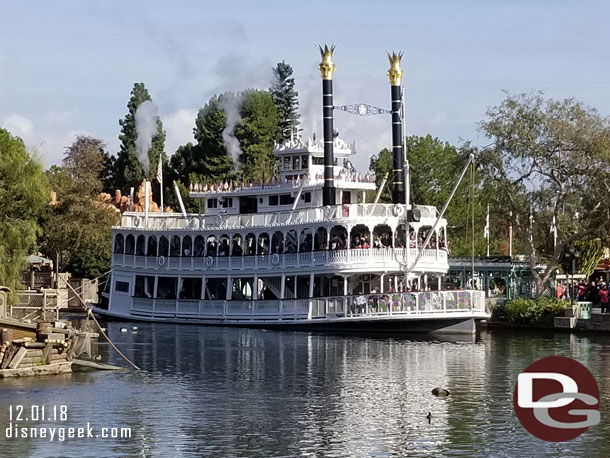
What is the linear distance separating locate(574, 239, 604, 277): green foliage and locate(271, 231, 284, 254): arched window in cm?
2536

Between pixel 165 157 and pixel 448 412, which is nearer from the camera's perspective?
pixel 448 412

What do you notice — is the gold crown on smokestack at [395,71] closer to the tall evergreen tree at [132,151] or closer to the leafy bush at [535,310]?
the leafy bush at [535,310]

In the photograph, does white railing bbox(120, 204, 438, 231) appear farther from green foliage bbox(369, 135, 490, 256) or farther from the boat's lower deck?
green foliage bbox(369, 135, 490, 256)

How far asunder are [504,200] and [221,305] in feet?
55.8

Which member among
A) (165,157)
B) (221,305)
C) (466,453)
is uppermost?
(165,157)

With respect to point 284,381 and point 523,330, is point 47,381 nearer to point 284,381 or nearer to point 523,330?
point 284,381

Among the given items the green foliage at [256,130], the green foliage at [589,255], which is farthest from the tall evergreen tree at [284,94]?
the green foliage at [589,255]

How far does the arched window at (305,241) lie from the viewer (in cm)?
5919

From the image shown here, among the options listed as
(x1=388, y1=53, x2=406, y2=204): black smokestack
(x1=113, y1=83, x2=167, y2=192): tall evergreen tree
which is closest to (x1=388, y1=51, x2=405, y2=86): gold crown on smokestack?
(x1=388, y1=53, x2=406, y2=204): black smokestack

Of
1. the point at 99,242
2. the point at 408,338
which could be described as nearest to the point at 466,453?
the point at 408,338

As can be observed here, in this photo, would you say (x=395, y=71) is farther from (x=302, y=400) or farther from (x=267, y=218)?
(x=302, y=400)

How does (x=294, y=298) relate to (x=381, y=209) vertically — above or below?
below

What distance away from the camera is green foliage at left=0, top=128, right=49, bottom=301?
53.0m

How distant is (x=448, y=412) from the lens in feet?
109
